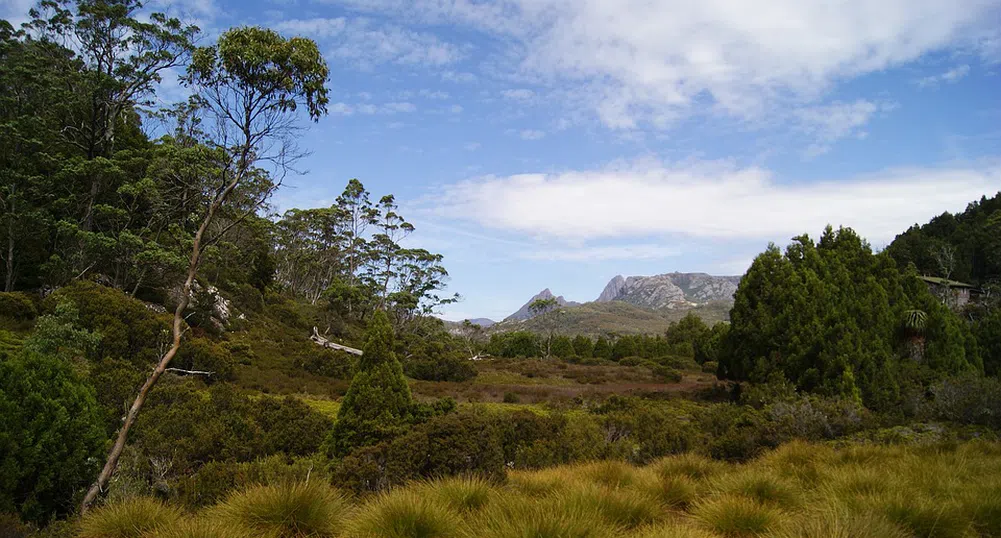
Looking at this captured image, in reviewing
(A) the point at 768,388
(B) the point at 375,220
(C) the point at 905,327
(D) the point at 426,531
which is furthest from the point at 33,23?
(C) the point at 905,327

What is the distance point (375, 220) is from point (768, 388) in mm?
39530

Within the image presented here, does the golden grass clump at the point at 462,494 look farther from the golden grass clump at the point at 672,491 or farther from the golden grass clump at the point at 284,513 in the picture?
the golden grass clump at the point at 672,491

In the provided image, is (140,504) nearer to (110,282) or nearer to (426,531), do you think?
(426,531)

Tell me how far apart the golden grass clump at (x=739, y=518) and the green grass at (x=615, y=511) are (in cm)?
1

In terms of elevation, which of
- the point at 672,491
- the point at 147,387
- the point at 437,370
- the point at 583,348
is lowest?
the point at 583,348

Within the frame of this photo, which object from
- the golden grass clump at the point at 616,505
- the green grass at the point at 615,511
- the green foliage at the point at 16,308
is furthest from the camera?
the green foliage at the point at 16,308

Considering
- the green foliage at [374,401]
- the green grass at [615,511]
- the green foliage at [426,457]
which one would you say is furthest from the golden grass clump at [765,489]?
the green foliage at [374,401]

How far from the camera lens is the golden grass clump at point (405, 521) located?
4.18 metres

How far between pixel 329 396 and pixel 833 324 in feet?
62.4

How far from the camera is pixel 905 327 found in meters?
20.8

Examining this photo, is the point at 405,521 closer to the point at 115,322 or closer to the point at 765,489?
the point at 765,489

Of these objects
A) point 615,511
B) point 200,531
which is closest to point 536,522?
point 615,511

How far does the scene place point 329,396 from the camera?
1819 cm

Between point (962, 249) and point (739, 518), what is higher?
point (962, 249)
